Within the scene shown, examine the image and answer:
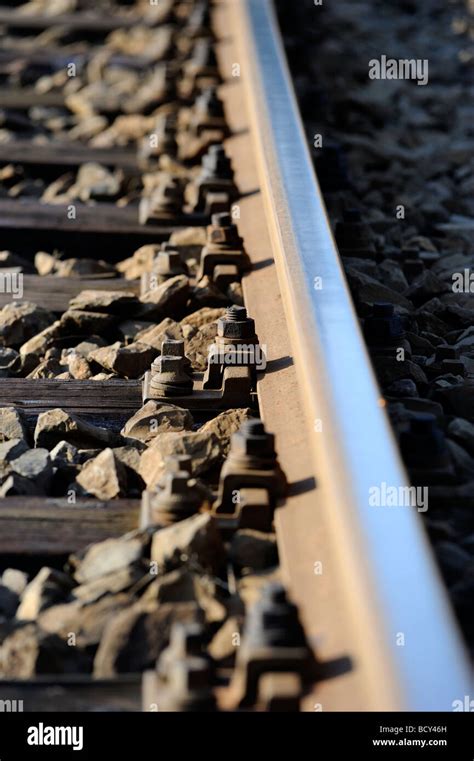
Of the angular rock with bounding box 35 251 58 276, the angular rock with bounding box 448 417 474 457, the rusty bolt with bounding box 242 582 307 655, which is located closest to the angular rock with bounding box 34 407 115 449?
the angular rock with bounding box 448 417 474 457

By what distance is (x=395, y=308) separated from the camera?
394 centimetres

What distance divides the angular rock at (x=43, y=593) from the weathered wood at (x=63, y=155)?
3326 mm

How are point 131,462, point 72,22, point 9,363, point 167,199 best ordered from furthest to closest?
point 72,22 < point 167,199 < point 9,363 < point 131,462

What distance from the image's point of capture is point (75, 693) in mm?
2227

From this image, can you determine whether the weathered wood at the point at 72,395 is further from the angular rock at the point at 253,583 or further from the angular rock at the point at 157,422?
the angular rock at the point at 253,583

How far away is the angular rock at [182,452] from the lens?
2.97 metres

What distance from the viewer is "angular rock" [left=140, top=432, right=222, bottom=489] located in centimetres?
297

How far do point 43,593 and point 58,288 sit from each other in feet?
6.19

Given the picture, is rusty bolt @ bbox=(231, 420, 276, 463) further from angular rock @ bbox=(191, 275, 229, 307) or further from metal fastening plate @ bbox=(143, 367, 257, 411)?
angular rock @ bbox=(191, 275, 229, 307)

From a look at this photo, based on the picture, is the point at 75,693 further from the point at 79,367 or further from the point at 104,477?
the point at 79,367

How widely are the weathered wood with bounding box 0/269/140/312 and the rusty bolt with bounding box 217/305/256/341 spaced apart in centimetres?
81

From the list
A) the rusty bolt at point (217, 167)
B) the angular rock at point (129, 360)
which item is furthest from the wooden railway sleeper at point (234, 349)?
the rusty bolt at point (217, 167)

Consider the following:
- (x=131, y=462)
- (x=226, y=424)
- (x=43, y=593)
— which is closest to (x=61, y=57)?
(x=226, y=424)

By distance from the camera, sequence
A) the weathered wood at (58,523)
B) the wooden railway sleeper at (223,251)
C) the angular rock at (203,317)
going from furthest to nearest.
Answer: the wooden railway sleeper at (223,251) < the angular rock at (203,317) < the weathered wood at (58,523)
